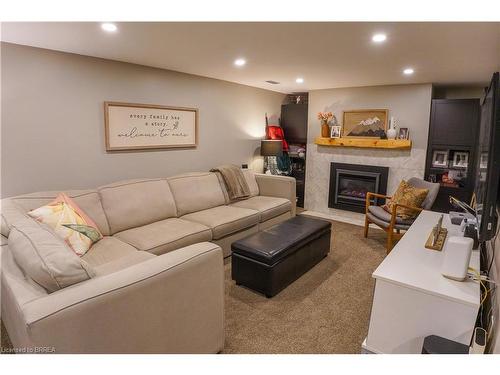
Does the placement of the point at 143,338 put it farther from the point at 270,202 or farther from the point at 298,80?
the point at 298,80

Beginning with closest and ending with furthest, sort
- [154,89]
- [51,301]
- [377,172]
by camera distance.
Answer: [51,301]
[154,89]
[377,172]

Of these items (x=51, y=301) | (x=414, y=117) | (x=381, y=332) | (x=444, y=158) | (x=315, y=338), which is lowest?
(x=315, y=338)

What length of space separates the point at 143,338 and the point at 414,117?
4444mm

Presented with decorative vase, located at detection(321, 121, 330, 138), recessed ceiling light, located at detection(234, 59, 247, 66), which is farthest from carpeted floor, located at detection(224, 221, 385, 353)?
decorative vase, located at detection(321, 121, 330, 138)

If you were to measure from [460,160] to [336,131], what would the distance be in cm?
179

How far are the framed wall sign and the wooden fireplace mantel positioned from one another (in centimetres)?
220

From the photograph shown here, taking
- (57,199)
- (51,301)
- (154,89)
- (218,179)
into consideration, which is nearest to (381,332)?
(51,301)

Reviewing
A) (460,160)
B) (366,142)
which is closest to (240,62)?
(366,142)

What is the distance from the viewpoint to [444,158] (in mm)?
4371

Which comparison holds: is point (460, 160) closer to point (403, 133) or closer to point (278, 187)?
point (403, 133)

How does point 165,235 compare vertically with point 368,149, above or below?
below

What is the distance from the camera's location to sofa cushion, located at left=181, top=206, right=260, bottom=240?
3.16 meters

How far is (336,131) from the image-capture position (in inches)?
198

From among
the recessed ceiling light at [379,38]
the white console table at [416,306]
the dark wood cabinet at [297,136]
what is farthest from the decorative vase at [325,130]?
the white console table at [416,306]
